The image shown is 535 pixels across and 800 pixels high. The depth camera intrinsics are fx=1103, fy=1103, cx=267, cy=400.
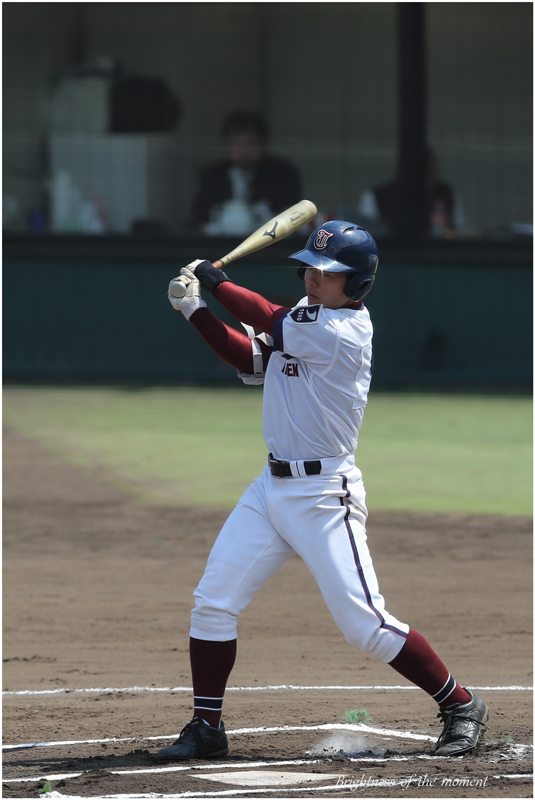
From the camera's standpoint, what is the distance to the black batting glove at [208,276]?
3.62 m

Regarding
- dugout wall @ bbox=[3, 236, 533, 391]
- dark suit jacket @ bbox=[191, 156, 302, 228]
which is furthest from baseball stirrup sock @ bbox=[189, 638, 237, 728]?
dark suit jacket @ bbox=[191, 156, 302, 228]

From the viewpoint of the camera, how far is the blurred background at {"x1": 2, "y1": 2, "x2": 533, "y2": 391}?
13242 mm

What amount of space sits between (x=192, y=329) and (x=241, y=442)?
11.4ft

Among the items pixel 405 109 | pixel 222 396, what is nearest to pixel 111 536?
pixel 222 396

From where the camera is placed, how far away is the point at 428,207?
44.8 ft

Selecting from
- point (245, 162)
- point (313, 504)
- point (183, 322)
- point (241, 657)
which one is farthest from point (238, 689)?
point (245, 162)

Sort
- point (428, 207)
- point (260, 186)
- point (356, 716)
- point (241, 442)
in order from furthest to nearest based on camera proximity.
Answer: point (260, 186), point (428, 207), point (241, 442), point (356, 716)

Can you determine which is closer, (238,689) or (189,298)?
(189,298)

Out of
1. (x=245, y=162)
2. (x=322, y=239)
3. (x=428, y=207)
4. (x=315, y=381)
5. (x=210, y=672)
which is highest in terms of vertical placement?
(x=245, y=162)

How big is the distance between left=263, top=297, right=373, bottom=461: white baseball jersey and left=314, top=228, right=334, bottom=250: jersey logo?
21 cm

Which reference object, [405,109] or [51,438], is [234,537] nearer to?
[51,438]

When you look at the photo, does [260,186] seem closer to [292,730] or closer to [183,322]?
[183,322]

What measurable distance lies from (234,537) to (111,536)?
371 cm

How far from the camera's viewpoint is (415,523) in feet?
24.5
